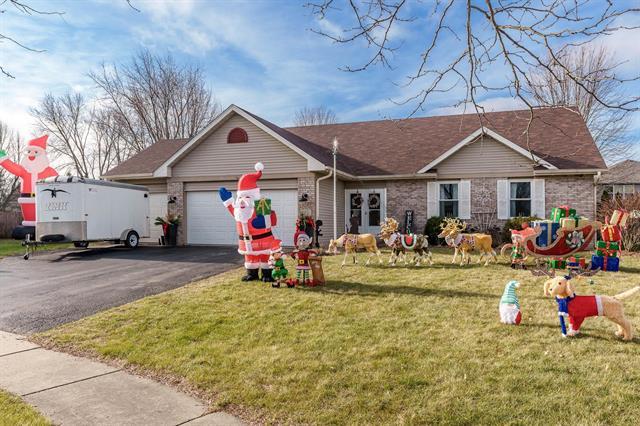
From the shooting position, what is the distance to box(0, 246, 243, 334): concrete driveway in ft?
23.5

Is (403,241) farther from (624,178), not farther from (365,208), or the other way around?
(624,178)

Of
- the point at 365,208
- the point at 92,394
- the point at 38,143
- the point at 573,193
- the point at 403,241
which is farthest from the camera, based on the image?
the point at 38,143

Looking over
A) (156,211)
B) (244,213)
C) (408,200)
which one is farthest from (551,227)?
(156,211)

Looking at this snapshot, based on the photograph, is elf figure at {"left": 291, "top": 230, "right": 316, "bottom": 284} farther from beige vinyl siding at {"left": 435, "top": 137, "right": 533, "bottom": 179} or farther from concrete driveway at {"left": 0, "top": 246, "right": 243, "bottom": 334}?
beige vinyl siding at {"left": 435, "top": 137, "right": 533, "bottom": 179}

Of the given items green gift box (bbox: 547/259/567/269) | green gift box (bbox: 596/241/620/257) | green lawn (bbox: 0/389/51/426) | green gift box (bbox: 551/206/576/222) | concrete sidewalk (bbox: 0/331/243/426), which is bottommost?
concrete sidewalk (bbox: 0/331/243/426)

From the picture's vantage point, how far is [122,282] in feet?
31.3

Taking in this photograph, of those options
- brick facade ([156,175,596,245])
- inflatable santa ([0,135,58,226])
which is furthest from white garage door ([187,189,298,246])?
inflatable santa ([0,135,58,226])

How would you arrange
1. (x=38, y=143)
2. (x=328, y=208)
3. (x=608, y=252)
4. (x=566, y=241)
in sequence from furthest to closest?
1. (x=38, y=143)
2. (x=328, y=208)
3. (x=608, y=252)
4. (x=566, y=241)

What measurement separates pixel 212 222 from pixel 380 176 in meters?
7.30

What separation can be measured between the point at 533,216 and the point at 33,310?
15.6 metres

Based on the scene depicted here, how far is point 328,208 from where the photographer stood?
58.0ft

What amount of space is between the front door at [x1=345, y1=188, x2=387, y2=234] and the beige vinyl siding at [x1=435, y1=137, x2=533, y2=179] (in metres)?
2.88

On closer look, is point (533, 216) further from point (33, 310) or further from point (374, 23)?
point (33, 310)

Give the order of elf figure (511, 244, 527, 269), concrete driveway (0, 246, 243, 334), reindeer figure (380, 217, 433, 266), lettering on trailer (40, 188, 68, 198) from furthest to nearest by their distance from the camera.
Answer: lettering on trailer (40, 188, 68, 198)
reindeer figure (380, 217, 433, 266)
elf figure (511, 244, 527, 269)
concrete driveway (0, 246, 243, 334)
